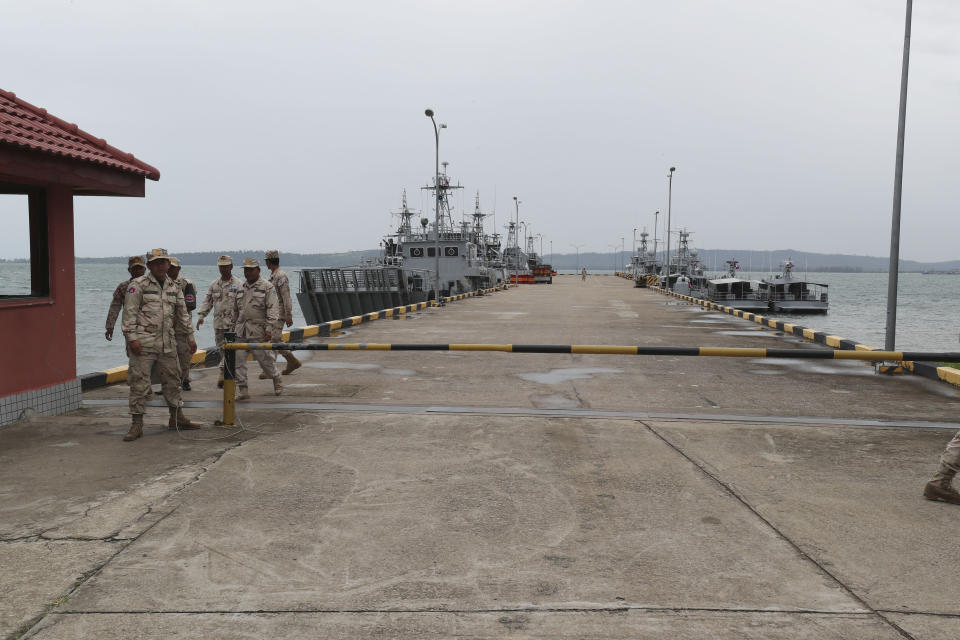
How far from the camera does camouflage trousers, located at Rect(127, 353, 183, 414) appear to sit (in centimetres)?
677

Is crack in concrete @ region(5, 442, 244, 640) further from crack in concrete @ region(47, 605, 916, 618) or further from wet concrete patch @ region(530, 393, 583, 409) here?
wet concrete patch @ region(530, 393, 583, 409)

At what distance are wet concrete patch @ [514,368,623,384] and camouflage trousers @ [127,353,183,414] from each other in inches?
206

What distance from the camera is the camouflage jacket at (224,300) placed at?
30.8 ft

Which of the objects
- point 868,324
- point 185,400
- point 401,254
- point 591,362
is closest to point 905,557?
point 185,400

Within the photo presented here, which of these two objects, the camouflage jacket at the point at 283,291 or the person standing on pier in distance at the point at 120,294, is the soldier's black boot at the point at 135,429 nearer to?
the person standing on pier in distance at the point at 120,294

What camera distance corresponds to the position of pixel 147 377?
22.5 feet

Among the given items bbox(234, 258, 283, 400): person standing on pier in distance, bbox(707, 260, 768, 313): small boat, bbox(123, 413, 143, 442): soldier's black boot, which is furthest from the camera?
bbox(707, 260, 768, 313): small boat

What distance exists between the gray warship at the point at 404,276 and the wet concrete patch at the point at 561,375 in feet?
56.7

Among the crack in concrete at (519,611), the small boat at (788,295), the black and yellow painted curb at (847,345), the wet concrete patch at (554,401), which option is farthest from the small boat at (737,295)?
the crack in concrete at (519,611)

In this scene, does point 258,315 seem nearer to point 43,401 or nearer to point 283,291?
point 283,291

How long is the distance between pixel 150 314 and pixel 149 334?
0.65 feet

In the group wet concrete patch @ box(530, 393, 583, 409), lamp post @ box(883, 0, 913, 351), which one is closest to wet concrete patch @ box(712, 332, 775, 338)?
lamp post @ box(883, 0, 913, 351)

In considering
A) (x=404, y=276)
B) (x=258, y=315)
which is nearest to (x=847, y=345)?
(x=258, y=315)

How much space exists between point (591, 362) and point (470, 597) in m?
9.71
